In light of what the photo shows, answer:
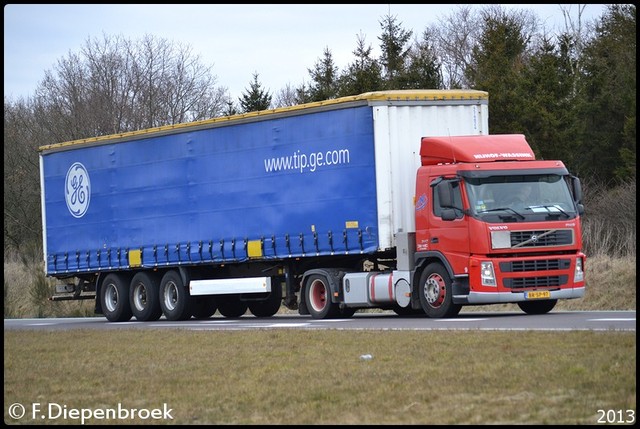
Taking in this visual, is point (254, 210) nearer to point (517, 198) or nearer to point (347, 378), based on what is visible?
point (517, 198)

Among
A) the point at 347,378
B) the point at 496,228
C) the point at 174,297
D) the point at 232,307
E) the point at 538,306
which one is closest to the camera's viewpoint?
the point at 347,378

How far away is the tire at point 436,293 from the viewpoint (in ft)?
76.1

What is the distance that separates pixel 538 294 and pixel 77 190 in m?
13.7

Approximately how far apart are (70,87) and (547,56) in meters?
22.8

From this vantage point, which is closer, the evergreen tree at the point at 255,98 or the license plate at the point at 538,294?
the license plate at the point at 538,294

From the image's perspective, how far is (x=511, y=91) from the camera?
5047cm

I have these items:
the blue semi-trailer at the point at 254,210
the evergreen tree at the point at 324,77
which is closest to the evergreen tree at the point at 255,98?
the evergreen tree at the point at 324,77

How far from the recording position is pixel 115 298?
30938mm

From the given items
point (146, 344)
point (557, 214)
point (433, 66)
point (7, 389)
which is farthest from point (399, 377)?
point (433, 66)

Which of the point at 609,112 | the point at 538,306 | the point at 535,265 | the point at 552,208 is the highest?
the point at 609,112

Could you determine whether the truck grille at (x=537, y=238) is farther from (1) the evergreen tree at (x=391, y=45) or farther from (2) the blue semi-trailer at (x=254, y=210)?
(1) the evergreen tree at (x=391, y=45)

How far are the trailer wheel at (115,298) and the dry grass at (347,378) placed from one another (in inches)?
458

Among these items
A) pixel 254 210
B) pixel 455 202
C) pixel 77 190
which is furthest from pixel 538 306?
pixel 77 190

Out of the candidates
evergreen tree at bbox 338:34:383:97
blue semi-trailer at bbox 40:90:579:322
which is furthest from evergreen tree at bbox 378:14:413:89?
blue semi-trailer at bbox 40:90:579:322
